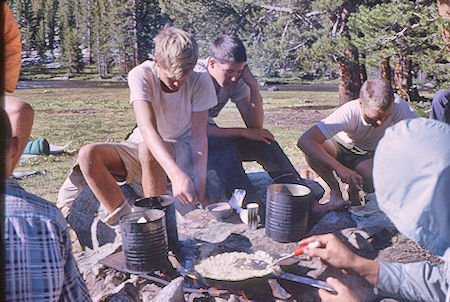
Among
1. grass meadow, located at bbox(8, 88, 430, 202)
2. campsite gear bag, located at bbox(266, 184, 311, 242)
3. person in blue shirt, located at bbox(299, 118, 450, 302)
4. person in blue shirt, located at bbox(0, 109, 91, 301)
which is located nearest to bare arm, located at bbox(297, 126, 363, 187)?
campsite gear bag, located at bbox(266, 184, 311, 242)

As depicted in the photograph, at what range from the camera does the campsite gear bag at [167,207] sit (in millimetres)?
2307

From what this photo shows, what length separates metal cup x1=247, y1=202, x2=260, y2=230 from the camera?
2.67 metres

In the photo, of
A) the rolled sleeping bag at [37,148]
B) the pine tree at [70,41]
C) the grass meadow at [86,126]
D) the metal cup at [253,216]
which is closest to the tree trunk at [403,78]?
the grass meadow at [86,126]

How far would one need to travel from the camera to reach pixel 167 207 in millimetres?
2305

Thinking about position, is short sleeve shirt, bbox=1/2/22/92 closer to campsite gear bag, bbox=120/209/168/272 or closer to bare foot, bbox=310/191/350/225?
campsite gear bag, bbox=120/209/168/272

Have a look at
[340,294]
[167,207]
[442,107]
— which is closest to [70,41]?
[442,107]

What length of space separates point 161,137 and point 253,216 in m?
0.84

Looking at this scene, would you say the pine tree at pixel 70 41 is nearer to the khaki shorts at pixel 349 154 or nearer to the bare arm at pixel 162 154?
the khaki shorts at pixel 349 154

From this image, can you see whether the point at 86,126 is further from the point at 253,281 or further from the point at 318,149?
the point at 253,281

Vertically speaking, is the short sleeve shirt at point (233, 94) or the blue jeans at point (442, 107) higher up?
the short sleeve shirt at point (233, 94)

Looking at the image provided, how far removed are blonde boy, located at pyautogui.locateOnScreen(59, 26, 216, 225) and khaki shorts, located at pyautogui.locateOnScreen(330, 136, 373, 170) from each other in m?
1.44

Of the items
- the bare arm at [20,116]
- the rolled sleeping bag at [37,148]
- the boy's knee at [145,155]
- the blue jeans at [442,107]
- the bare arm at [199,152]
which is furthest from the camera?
the rolled sleeping bag at [37,148]

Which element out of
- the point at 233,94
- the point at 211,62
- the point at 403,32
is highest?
the point at 403,32

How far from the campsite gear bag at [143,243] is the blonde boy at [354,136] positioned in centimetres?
128
